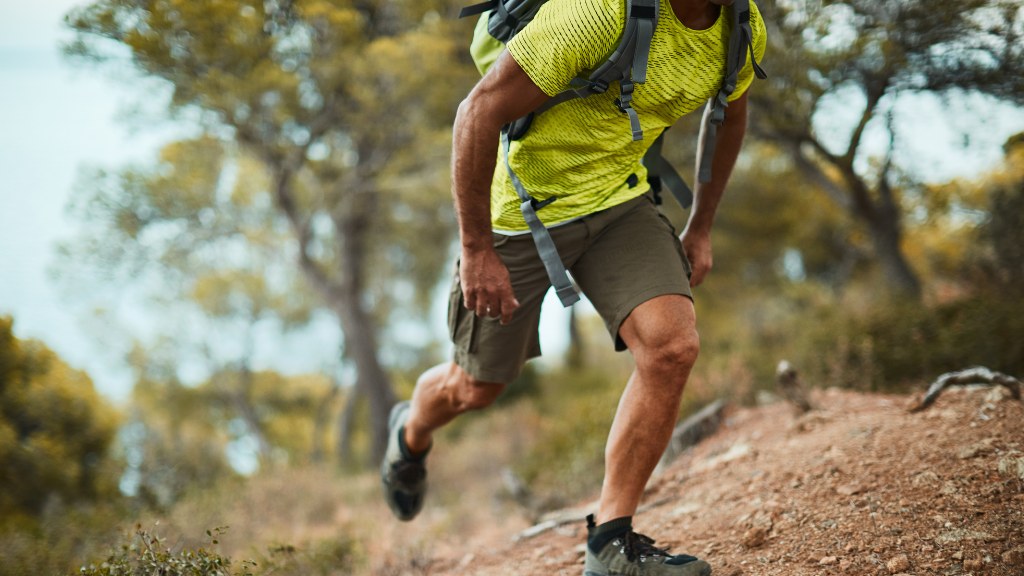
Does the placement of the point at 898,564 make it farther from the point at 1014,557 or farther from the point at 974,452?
the point at 974,452

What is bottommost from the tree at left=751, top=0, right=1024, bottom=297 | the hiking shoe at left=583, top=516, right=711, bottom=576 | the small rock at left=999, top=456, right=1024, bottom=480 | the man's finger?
the small rock at left=999, top=456, right=1024, bottom=480

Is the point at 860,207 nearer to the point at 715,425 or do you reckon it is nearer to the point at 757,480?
the point at 715,425

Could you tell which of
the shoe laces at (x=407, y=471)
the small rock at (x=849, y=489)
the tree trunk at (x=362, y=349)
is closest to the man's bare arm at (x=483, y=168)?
the shoe laces at (x=407, y=471)

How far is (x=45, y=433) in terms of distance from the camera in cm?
772

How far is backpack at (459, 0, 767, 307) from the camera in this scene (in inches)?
86.8

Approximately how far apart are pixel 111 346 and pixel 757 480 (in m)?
20.0

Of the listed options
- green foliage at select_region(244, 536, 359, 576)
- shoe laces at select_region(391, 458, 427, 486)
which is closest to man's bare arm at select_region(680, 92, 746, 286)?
shoe laces at select_region(391, 458, 427, 486)

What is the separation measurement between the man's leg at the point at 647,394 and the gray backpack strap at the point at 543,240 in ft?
0.77

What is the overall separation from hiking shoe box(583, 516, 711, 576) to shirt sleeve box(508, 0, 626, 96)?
147 centimetres

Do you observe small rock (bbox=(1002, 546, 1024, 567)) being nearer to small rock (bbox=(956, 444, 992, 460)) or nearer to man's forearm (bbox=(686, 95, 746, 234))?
small rock (bbox=(956, 444, 992, 460))

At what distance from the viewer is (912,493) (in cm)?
271

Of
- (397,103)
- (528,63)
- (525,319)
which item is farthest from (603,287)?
(397,103)

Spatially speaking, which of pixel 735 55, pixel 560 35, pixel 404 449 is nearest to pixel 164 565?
pixel 404 449

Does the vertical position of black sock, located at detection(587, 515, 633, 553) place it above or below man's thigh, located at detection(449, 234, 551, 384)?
below
